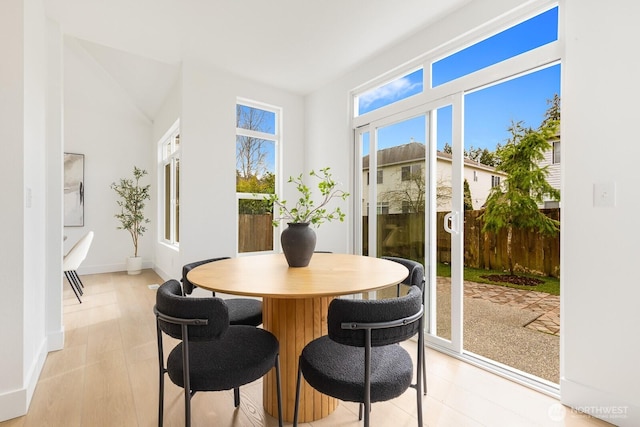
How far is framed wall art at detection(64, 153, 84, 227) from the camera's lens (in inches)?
205

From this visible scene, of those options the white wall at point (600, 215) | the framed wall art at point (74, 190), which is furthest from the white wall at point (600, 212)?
the framed wall art at point (74, 190)

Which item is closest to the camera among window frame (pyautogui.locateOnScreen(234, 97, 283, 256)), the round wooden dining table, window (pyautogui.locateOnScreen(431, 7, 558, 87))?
the round wooden dining table

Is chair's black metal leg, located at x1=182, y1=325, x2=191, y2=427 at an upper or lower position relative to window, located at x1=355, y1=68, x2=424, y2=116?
lower

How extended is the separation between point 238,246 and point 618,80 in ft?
12.5

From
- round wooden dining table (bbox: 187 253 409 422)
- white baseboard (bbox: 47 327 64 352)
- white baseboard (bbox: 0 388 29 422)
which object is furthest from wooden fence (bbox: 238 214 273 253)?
white baseboard (bbox: 0 388 29 422)

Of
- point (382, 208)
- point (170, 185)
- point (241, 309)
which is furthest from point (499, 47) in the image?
point (170, 185)

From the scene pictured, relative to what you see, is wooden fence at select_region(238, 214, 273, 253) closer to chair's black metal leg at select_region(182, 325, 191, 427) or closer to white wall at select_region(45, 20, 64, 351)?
white wall at select_region(45, 20, 64, 351)

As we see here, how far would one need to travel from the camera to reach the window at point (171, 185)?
15.4 feet

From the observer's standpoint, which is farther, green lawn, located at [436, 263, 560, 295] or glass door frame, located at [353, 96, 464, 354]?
green lawn, located at [436, 263, 560, 295]

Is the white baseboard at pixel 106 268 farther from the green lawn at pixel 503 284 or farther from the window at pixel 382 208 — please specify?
the green lawn at pixel 503 284

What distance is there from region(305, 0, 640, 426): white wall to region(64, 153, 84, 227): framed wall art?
260 inches

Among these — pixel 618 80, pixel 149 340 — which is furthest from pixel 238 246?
pixel 618 80

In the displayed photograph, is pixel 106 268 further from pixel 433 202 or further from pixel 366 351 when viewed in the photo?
pixel 366 351

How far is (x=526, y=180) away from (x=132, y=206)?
6538 millimetres
